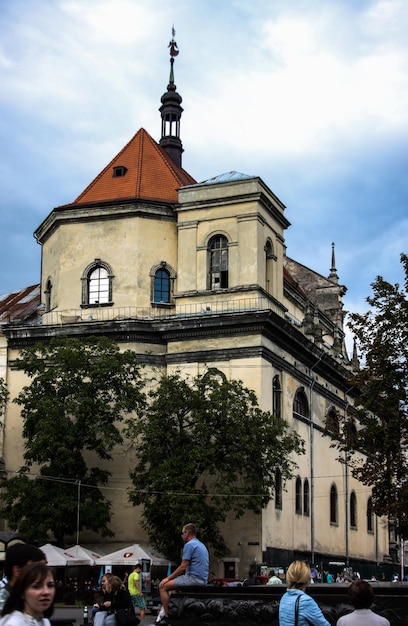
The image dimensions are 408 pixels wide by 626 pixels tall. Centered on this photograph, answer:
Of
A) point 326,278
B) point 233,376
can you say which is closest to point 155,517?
point 233,376

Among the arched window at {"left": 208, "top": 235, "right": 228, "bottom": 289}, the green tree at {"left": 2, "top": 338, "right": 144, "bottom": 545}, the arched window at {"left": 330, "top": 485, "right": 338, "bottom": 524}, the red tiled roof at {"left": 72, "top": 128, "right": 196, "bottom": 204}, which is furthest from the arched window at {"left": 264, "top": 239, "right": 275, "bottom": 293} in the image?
the arched window at {"left": 330, "top": 485, "right": 338, "bottom": 524}

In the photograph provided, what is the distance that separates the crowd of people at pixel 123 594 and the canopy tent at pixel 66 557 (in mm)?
21575

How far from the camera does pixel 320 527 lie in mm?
52125

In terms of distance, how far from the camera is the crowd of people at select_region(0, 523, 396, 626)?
6992mm

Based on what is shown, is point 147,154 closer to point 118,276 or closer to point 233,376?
point 118,276

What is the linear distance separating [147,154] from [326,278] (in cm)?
2101

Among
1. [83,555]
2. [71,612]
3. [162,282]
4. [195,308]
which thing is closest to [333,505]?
[195,308]

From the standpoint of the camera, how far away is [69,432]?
41.9m

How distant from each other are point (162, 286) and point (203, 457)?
12.6 m

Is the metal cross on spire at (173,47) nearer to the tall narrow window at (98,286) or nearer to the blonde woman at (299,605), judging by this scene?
the tall narrow window at (98,286)

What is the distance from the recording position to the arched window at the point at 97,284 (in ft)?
165

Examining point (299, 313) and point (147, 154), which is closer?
point (147, 154)

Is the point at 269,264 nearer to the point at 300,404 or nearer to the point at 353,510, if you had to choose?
the point at 300,404

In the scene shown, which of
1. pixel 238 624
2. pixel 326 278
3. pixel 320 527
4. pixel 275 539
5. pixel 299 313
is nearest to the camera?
Result: pixel 238 624
